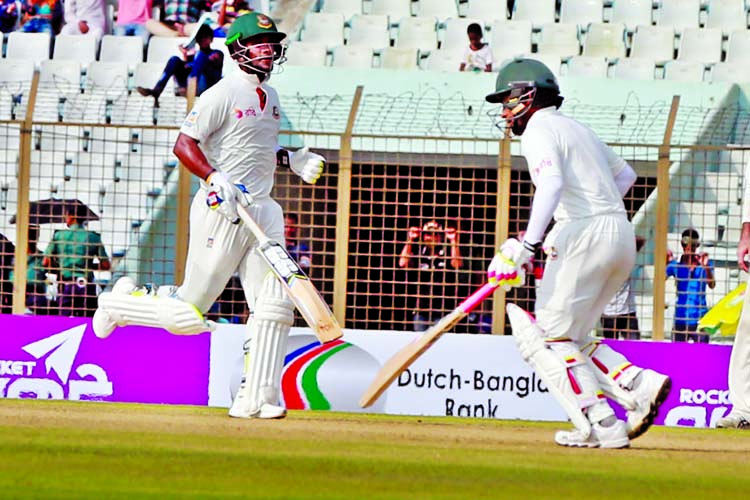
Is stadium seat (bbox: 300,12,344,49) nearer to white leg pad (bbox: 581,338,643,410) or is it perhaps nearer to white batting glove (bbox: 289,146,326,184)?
white batting glove (bbox: 289,146,326,184)

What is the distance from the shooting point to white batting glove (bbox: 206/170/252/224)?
882 cm

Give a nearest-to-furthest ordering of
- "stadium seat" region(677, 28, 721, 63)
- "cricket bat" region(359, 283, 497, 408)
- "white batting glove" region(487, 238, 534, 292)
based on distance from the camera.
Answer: "white batting glove" region(487, 238, 534, 292) → "cricket bat" region(359, 283, 497, 408) → "stadium seat" region(677, 28, 721, 63)

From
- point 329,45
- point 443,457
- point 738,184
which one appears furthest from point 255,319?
point 329,45

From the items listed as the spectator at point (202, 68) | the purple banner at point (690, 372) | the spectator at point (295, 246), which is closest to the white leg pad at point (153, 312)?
the spectator at point (295, 246)

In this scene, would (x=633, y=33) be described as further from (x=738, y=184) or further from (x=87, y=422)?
(x=87, y=422)

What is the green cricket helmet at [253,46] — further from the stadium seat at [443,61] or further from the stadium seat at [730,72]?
the stadium seat at [730,72]

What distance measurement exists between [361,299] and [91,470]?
22.8ft

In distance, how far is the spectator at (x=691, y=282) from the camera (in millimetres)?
12898

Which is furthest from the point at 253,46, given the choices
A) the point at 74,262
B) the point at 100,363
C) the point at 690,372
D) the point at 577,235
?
the point at 690,372

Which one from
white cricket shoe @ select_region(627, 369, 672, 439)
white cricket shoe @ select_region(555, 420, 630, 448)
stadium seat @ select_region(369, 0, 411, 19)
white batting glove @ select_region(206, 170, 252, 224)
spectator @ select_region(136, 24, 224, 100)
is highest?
stadium seat @ select_region(369, 0, 411, 19)

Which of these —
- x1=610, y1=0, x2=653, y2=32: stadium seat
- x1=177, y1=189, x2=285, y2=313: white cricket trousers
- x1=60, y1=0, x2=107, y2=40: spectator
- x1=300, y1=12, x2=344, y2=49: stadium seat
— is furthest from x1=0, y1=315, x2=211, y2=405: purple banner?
x1=610, y1=0, x2=653, y2=32: stadium seat

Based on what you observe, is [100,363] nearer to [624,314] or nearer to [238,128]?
[238,128]

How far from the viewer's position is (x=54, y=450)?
6.73 meters

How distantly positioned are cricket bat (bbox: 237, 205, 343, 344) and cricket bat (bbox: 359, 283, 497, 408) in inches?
20.3
